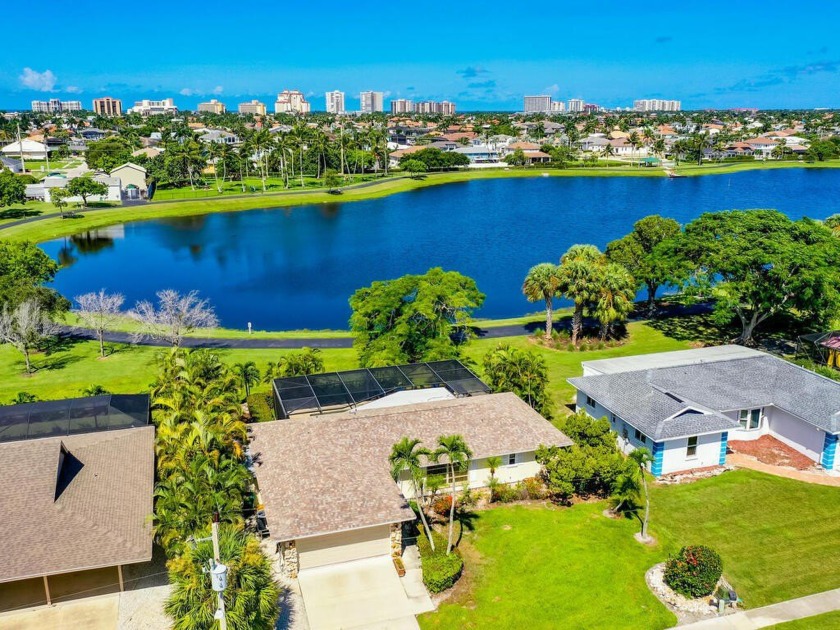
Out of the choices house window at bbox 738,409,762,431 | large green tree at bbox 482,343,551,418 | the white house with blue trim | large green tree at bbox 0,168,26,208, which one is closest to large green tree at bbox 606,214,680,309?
the white house with blue trim

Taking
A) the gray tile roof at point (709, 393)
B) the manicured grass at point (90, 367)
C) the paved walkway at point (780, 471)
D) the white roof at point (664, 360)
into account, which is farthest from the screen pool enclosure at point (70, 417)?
the paved walkway at point (780, 471)

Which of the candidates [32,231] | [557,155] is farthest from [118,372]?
[557,155]

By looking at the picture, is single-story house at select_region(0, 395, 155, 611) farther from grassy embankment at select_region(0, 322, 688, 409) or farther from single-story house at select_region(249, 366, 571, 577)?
grassy embankment at select_region(0, 322, 688, 409)

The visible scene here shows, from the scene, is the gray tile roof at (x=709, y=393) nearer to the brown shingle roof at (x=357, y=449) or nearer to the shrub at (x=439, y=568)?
the brown shingle roof at (x=357, y=449)

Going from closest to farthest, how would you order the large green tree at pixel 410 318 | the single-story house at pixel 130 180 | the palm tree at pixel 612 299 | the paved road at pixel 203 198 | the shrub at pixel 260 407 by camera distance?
1. the shrub at pixel 260 407
2. the large green tree at pixel 410 318
3. the palm tree at pixel 612 299
4. the paved road at pixel 203 198
5. the single-story house at pixel 130 180

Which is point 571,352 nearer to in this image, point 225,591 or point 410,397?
point 410,397

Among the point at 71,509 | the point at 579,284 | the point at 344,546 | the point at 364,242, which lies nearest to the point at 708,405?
the point at 579,284

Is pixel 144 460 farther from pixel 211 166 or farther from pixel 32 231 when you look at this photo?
pixel 211 166
